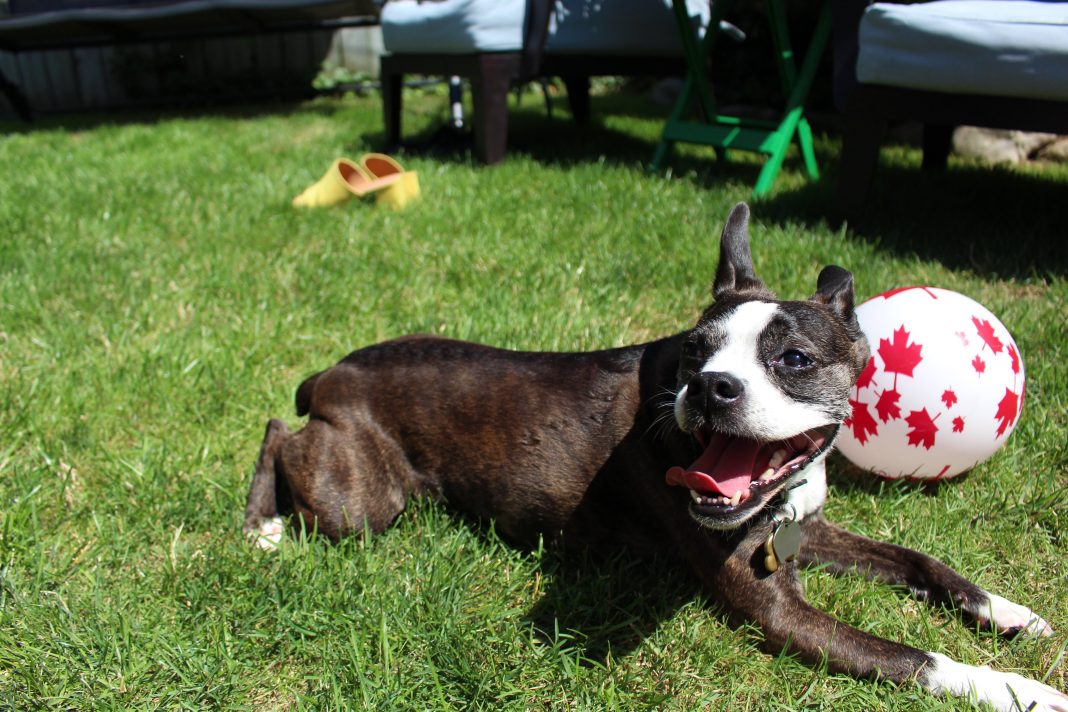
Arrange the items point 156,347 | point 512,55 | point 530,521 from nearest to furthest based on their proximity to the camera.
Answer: point 530,521
point 156,347
point 512,55

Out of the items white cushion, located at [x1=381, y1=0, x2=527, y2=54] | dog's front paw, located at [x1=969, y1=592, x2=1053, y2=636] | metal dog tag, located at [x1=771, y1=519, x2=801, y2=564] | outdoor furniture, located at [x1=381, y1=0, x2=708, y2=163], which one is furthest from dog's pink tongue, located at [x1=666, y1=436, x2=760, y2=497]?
white cushion, located at [x1=381, y1=0, x2=527, y2=54]

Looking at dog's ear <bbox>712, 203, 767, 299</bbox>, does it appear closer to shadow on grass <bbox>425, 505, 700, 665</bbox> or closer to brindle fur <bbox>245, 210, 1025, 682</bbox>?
brindle fur <bbox>245, 210, 1025, 682</bbox>

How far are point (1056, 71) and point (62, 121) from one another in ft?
37.3

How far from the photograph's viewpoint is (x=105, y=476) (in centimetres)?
316

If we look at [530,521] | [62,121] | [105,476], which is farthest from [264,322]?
[62,121]

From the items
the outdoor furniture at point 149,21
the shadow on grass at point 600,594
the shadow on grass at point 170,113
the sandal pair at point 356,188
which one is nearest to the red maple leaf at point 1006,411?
the shadow on grass at point 600,594

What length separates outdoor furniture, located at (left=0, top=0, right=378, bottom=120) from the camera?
10.3m

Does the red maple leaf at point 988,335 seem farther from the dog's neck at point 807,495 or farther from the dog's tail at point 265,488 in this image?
the dog's tail at point 265,488

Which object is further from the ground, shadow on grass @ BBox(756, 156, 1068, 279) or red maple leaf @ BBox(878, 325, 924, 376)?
red maple leaf @ BBox(878, 325, 924, 376)

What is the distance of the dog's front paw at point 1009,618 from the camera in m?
2.40

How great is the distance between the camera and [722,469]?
2.24m

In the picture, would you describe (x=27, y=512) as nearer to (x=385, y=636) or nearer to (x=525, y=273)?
(x=385, y=636)

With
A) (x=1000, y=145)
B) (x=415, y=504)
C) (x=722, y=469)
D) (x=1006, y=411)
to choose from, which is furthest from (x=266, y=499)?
(x=1000, y=145)

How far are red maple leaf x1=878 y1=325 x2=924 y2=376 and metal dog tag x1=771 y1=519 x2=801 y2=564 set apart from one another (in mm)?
837
